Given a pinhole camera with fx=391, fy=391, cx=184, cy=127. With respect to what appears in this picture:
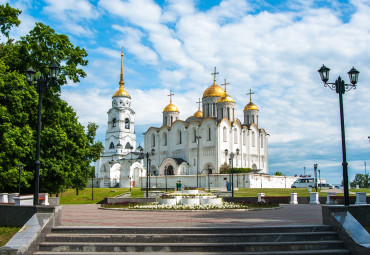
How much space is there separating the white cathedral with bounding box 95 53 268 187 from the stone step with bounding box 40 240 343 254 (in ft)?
162

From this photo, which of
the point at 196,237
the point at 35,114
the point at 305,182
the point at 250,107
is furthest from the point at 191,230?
the point at 250,107

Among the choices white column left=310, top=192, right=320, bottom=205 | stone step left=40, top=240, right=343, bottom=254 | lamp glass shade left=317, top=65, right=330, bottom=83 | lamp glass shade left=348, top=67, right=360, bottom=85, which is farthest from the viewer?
white column left=310, top=192, right=320, bottom=205

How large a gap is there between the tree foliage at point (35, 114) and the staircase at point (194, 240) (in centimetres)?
1040

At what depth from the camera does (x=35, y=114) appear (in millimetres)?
20906

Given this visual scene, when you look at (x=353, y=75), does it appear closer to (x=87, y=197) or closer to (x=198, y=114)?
(x=87, y=197)

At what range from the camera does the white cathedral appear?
61.4 metres

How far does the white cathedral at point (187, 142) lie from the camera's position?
201ft

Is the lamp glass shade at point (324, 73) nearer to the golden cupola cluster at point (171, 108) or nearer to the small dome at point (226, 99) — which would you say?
the small dome at point (226, 99)

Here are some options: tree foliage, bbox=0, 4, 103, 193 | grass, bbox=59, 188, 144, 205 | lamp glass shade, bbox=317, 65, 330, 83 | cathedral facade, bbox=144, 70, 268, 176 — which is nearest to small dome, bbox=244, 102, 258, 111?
cathedral facade, bbox=144, 70, 268, 176

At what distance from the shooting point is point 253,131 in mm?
68312

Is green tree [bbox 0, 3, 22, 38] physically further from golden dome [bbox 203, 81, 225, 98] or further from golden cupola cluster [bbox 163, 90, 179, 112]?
golden cupola cluster [bbox 163, 90, 179, 112]

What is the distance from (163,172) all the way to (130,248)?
55469 millimetres

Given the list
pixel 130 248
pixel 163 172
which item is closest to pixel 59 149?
pixel 130 248

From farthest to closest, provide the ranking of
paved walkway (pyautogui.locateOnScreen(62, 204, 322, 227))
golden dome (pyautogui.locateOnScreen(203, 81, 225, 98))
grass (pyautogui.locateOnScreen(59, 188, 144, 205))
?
1. golden dome (pyautogui.locateOnScreen(203, 81, 225, 98))
2. grass (pyautogui.locateOnScreen(59, 188, 144, 205))
3. paved walkway (pyautogui.locateOnScreen(62, 204, 322, 227))
